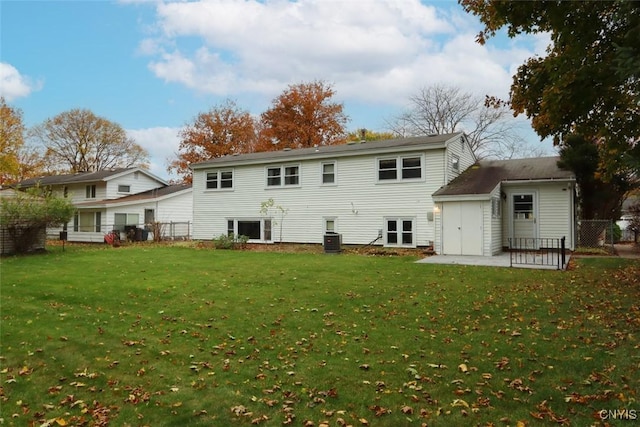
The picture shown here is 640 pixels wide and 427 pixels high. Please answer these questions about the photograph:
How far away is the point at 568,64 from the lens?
8.29 meters

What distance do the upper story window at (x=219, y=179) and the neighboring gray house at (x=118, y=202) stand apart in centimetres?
572

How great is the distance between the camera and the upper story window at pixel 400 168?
1836 centimetres

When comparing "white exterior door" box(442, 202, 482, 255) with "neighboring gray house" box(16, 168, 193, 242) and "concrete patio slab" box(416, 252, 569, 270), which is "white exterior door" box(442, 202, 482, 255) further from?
"neighboring gray house" box(16, 168, 193, 242)

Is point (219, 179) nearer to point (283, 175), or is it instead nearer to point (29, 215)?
point (283, 175)

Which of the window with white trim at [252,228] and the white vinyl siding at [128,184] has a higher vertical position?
the white vinyl siding at [128,184]

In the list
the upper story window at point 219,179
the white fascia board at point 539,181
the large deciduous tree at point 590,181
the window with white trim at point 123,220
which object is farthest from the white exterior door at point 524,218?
the window with white trim at point 123,220

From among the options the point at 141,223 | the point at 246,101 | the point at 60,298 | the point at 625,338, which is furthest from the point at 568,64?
the point at 246,101

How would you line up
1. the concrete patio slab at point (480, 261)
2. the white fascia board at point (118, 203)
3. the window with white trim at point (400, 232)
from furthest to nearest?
1. the white fascia board at point (118, 203)
2. the window with white trim at point (400, 232)
3. the concrete patio slab at point (480, 261)

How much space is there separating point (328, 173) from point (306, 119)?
2043 cm

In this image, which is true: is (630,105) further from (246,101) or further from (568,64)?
(246,101)

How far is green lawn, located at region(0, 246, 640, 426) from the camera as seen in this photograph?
3902 mm

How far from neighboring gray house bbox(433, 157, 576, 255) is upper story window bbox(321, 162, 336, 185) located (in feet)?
18.8

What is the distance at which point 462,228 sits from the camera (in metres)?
15.9

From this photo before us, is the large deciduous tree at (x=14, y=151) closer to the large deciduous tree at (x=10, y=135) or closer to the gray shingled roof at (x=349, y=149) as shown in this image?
the large deciduous tree at (x=10, y=135)
